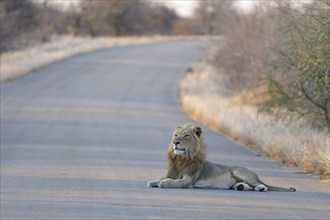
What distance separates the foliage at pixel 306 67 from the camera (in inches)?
698

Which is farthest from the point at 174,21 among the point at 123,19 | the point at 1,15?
the point at 1,15

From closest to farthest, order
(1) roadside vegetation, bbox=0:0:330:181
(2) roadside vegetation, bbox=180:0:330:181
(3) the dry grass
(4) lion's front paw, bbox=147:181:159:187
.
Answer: (4) lion's front paw, bbox=147:181:159:187 < (3) the dry grass < (2) roadside vegetation, bbox=180:0:330:181 < (1) roadside vegetation, bbox=0:0:330:181

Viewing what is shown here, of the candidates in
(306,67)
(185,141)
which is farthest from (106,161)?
(306,67)

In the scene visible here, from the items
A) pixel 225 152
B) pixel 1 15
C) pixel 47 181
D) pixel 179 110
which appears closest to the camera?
pixel 47 181

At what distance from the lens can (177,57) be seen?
60.9 m

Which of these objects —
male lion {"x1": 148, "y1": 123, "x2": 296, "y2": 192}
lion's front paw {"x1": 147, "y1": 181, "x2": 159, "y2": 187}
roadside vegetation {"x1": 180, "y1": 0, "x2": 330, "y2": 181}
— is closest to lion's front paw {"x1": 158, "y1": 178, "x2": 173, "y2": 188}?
male lion {"x1": 148, "y1": 123, "x2": 296, "y2": 192}

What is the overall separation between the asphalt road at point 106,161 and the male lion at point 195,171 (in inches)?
9.5

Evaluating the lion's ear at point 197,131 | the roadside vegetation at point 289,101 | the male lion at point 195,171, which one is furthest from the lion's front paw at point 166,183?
the roadside vegetation at point 289,101

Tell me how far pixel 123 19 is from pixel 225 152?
244ft

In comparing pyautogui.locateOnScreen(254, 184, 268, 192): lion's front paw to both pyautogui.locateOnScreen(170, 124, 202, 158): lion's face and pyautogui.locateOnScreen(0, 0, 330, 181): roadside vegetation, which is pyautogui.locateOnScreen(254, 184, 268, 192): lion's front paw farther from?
pyautogui.locateOnScreen(0, 0, 330, 181): roadside vegetation

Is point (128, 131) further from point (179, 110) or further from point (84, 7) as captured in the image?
point (84, 7)

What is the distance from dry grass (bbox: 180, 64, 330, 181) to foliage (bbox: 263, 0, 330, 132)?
518 millimetres

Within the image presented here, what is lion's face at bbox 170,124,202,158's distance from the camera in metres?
12.7

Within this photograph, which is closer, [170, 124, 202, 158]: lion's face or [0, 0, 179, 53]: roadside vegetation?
[170, 124, 202, 158]: lion's face
